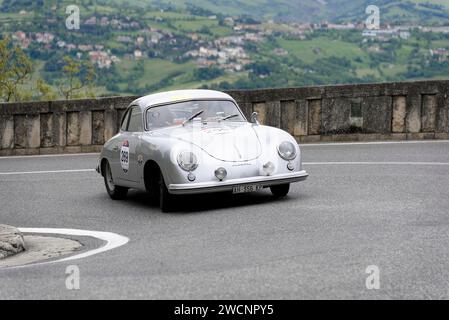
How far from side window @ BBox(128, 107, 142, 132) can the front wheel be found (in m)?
1.83

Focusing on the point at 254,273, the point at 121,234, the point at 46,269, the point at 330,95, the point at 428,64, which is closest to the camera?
the point at 254,273

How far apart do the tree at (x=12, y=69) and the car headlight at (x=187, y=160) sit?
31419mm

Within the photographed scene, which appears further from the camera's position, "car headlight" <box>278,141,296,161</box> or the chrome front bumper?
"car headlight" <box>278,141,296,161</box>

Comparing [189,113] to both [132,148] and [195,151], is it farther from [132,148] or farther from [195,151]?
[195,151]

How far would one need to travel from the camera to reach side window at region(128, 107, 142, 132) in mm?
12359

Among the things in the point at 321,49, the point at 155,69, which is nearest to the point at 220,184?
the point at 155,69

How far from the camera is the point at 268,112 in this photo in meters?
20.2

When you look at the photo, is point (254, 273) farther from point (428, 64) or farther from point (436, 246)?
point (428, 64)

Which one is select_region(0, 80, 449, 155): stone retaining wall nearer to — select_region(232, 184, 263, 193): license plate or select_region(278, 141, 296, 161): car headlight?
select_region(278, 141, 296, 161): car headlight

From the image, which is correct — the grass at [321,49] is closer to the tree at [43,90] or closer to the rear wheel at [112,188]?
the tree at [43,90]

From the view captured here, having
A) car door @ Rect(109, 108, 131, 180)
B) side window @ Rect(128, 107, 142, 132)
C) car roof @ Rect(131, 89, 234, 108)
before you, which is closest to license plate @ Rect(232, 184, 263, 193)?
car roof @ Rect(131, 89, 234, 108)

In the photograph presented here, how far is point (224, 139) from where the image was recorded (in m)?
11.2

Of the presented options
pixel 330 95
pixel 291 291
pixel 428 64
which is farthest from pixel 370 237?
pixel 428 64

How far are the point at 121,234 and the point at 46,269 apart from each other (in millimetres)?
2094
